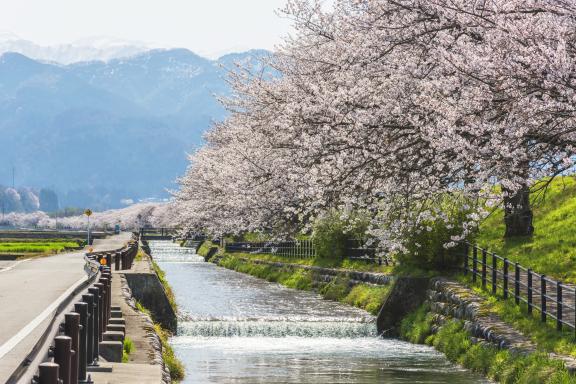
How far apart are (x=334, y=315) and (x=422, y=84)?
1301 cm

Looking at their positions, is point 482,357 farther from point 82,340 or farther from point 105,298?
point 82,340

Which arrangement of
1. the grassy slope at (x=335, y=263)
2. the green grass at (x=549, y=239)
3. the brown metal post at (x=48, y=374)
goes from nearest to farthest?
the brown metal post at (x=48, y=374) → the green grass at (x=549, y=239) → the grassy slope at (x=335, y=263)

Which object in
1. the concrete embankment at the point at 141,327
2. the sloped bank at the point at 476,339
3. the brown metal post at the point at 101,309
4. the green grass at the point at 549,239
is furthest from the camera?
the green grass at the point at 549,239

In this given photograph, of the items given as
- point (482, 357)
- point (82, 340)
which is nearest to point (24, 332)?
point (82, 340)

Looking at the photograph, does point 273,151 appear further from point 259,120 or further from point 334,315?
point 334,315

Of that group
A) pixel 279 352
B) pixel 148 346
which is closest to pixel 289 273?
pixel 279 352

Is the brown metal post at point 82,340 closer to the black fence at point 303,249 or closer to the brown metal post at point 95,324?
the brown metal post at point 95,324

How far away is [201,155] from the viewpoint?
3233 inches

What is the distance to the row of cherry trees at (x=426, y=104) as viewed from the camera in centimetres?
1566

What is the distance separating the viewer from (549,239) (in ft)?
94.9

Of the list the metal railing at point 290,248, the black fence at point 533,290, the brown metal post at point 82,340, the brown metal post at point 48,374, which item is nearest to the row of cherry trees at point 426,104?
the black fence at point 533,290

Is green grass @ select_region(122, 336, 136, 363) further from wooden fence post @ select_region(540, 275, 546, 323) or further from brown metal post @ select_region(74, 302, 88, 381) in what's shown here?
wooden fence post @ select_region(540, 275, 546, 323)

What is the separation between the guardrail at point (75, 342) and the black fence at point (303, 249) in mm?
13758

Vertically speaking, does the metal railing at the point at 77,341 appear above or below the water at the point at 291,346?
above
